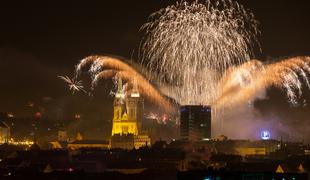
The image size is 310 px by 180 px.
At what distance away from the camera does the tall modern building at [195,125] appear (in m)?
170

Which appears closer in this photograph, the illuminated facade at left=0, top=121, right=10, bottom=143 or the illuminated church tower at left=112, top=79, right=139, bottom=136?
the illuminated church tower at left=112, top=79, right=139, bottom=136

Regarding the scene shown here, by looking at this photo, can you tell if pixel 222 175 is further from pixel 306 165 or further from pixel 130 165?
pixel 130 165

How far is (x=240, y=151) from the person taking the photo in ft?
523

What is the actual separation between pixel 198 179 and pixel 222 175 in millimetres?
1745

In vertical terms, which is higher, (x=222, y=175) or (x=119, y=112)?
(x=119, y=112)

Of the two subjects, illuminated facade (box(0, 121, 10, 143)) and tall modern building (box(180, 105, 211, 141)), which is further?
illuminated facade (box(0, 121, 10, 143))

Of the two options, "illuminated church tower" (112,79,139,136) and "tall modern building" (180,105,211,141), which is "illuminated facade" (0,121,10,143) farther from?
"tall modern building" (180,105,211,141)

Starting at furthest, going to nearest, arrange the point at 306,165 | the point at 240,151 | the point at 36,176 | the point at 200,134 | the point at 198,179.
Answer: the point at 200,134, the point at 240,151, the point at 306,165, the point at 36,176, the point at 198,179

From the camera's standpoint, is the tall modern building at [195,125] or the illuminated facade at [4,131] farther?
the illuminated facade at [4,131]

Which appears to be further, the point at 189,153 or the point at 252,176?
the point at 189,153

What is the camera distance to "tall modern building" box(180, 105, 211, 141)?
559ft

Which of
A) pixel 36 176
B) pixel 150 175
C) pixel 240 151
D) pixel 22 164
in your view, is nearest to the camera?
pixel 36 176

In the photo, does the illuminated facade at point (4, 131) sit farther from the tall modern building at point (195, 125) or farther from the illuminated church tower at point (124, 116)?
the tall modern building at point (195, 125)

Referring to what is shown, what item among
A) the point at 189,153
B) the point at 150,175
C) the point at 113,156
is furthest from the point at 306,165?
the point at 113,156
